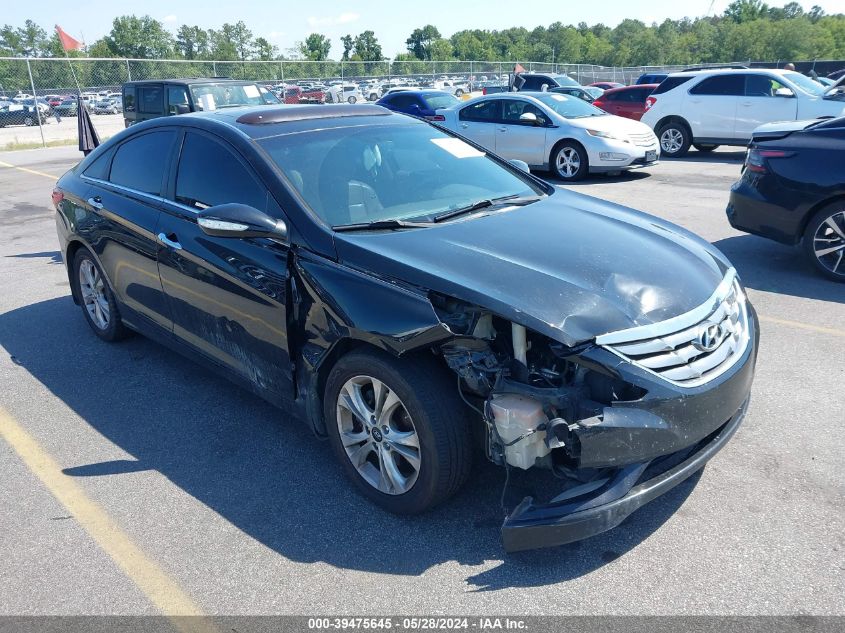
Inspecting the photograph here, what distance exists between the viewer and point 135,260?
14.6 ft

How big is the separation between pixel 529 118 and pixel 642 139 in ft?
6.51

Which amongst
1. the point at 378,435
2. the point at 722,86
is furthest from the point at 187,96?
the point at 378,435

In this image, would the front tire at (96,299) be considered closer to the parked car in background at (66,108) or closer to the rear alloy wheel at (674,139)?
the rear alloy wheel at (674,139)

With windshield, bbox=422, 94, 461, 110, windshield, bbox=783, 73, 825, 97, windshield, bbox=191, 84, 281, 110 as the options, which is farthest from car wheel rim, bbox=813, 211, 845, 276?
windshield, bbox=191, 84, 281, 110

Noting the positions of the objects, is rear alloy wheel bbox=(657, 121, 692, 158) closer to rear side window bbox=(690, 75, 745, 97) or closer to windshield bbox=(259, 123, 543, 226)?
rear side window bbox=(690, 75, 745, 97)

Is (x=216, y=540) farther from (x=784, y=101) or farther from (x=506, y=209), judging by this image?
(x=784, y=101)

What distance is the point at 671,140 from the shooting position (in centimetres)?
1474

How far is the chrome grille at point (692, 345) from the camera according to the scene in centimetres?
262

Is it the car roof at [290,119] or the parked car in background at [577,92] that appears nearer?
the car roof at [290,119]

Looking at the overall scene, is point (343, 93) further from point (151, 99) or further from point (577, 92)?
point (151, 99)

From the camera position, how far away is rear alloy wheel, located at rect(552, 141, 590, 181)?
39.1 ft

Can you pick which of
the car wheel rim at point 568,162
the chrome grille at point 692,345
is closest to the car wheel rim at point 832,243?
the chrome grille at point 692,345

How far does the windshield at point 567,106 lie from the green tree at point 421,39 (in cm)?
11641

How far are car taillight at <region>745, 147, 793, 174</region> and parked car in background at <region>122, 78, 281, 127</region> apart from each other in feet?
30.3
